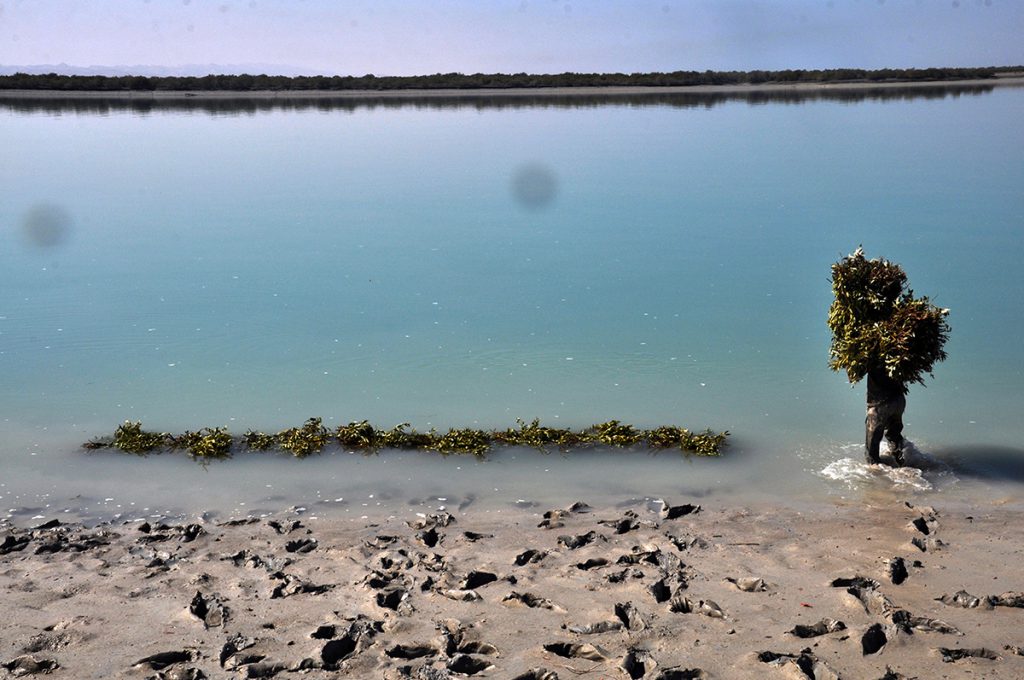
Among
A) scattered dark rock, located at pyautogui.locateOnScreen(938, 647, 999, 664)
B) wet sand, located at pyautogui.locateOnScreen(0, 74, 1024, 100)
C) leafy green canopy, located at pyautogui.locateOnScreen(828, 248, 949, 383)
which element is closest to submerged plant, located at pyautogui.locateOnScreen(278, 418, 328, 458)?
leafy green canopy, located at pyautogui.locateOnScreen(828, 248, 949, 383)

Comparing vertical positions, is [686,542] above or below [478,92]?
below

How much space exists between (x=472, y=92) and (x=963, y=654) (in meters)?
88.5

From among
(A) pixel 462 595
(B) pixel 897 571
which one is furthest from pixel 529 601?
(B) pixel 897 571

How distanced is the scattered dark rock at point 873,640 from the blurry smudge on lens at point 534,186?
21779 millimetres

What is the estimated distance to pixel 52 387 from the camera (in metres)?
13.7

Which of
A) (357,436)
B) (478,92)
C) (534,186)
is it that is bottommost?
(357,436)

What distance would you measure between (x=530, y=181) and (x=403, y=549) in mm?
25081

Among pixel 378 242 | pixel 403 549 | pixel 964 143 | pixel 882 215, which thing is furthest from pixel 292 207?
pixel 964 143

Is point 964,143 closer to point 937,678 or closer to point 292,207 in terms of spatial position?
point 292,207

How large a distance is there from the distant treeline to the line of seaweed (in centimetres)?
8484

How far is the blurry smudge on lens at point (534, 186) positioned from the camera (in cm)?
2927

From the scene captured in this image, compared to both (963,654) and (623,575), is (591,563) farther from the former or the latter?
(963,654)

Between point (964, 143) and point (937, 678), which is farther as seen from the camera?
point (964, 143)

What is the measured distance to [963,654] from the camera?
686 cm
